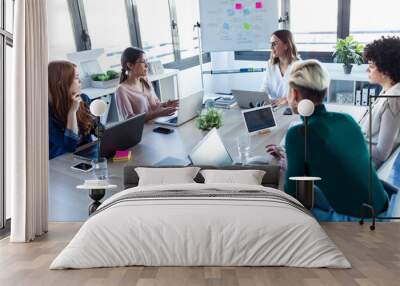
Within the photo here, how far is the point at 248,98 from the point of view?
22.6 ft

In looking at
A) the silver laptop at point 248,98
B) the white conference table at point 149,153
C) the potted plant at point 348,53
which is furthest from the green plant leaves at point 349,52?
the silver laptop at point 248,98

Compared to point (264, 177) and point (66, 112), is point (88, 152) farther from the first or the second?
point (264, 177)

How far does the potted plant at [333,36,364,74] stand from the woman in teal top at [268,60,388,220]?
29cm

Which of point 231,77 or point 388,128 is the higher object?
point 231,77

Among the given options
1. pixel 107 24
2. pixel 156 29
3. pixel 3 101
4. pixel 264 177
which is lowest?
pixel 264 177

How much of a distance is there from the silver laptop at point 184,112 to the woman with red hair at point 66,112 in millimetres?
818

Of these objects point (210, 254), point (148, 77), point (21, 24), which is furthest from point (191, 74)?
point (210, 254)

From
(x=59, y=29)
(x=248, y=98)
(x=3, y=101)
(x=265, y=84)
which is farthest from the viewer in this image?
(x=248, y=98)

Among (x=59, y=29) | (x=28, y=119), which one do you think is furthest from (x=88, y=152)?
(x=59, y=29)

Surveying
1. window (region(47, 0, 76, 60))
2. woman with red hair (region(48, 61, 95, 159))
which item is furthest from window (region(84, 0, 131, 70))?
woman with red hair (region(48, 61, 95, 159))

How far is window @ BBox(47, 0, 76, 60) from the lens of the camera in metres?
6.31

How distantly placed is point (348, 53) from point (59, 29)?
3080mm

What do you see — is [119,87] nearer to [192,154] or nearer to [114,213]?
[192,154]

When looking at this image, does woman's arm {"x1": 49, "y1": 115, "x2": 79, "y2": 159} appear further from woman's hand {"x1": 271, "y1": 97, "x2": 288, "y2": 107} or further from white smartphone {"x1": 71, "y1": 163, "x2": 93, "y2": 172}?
woman's hand {"x1": 271, "y1": 97, "x2": 288, "y2": 107}
